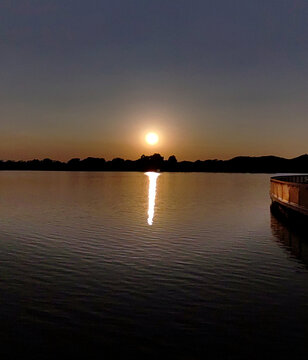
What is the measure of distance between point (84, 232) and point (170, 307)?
63.1ft

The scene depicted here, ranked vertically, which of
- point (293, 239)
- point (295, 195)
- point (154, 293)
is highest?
point (295, 195)

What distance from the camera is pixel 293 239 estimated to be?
99.7 ft

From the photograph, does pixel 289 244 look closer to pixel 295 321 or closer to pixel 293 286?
pixel 293 286

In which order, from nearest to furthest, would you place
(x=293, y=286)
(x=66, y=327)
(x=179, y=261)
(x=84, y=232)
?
(x=66, y=327) → (x=293, y=286) → (x=179, y=261) → (x=84, y=232)

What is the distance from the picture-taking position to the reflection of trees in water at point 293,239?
81.7 feet

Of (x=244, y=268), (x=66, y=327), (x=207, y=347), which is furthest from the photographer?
(x=244, y=268)

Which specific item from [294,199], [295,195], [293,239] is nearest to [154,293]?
[293,239]

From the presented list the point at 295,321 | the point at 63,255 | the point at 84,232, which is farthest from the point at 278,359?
the point at 84,232

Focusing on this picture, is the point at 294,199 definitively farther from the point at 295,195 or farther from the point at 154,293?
the point at 154,293

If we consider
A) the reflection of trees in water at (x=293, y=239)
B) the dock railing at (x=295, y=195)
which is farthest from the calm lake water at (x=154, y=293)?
the dock railing at (x=295, y=195)

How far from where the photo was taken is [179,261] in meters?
22.1

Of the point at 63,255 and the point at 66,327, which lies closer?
the point at 66,327

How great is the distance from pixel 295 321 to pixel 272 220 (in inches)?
1204

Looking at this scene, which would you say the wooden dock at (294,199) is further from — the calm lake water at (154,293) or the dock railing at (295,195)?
→ the calm lake water at (154,293)
